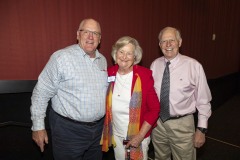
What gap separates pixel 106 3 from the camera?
2.51 metres

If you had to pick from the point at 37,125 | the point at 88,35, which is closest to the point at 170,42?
the point at 88,35

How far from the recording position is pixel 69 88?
1.74m

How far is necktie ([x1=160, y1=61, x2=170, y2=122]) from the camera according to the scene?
2.02 m

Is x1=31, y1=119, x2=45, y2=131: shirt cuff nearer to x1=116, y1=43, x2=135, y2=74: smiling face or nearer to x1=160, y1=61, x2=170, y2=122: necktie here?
x1=116, y1=43, x2=135, y2=74: smiling face

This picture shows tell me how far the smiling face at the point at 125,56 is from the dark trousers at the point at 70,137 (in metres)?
0.54

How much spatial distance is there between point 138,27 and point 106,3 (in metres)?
0.58

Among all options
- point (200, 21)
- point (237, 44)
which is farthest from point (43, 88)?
point (237, 44)

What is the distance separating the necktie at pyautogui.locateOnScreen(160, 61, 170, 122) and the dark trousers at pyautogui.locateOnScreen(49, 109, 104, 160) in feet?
1.90

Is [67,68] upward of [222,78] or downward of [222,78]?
upward

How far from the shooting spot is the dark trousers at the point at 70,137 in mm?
1809

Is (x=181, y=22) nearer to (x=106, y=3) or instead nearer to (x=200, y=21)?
(x=200, y=21)

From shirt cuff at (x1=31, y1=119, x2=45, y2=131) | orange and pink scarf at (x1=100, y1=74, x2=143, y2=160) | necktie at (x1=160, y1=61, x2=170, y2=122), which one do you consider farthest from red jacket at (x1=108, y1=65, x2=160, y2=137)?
shirt cuff at (x1=31, y1=119, x2=45, y2=131)

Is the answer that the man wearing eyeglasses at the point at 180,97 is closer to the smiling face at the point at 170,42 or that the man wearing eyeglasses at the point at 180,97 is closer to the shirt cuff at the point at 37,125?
the smiling face at the point at 170,42

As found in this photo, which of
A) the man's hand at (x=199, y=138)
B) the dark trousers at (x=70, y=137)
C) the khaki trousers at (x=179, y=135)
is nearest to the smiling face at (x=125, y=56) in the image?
the dark trousers at (x=70, y=137)
